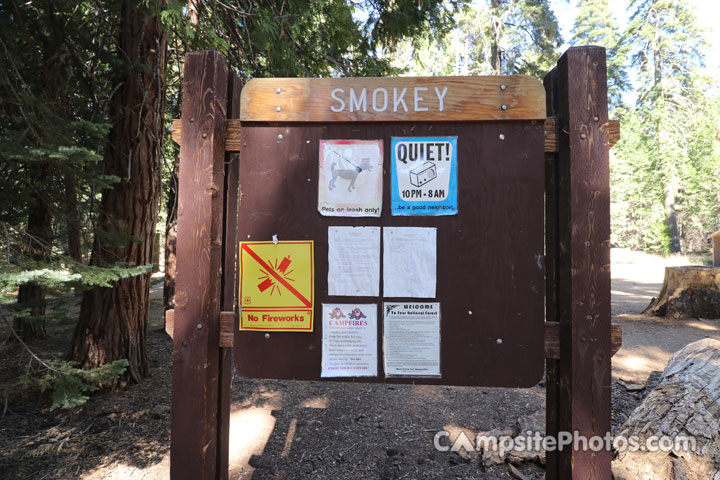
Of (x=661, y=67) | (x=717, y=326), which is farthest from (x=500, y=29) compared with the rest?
(x=661, y=67)

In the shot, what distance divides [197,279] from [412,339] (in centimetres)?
100

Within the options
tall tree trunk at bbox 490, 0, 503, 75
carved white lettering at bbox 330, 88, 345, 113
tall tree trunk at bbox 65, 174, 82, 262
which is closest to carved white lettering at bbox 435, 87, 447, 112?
carved white lettering at bbox 330, 88, 345, 113

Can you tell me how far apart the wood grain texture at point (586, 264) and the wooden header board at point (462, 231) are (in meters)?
0.12

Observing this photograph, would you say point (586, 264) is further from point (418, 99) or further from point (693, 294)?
point (693, 294)

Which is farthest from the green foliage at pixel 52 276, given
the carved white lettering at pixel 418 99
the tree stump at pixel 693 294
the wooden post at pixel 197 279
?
the tree stump at pixel 693 294

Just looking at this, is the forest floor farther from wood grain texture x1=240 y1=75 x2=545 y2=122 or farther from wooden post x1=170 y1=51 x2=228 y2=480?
wood grain texture x1=240 y1=75 x2=545 y2=122

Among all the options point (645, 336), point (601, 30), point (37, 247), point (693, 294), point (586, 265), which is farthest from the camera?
point (601, 30)

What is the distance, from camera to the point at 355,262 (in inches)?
69.8

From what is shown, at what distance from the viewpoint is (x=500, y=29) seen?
16422mm

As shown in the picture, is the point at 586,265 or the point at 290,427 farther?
the point at 290,427

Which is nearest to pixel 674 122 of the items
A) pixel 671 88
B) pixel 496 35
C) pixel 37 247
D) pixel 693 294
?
pixel 671 88

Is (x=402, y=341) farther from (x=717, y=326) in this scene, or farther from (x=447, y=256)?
(x=717, y=326)

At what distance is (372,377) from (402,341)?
214 millimetres

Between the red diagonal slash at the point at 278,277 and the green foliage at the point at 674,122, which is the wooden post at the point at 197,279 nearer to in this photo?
the red diagonal slash at the point at 278,277
